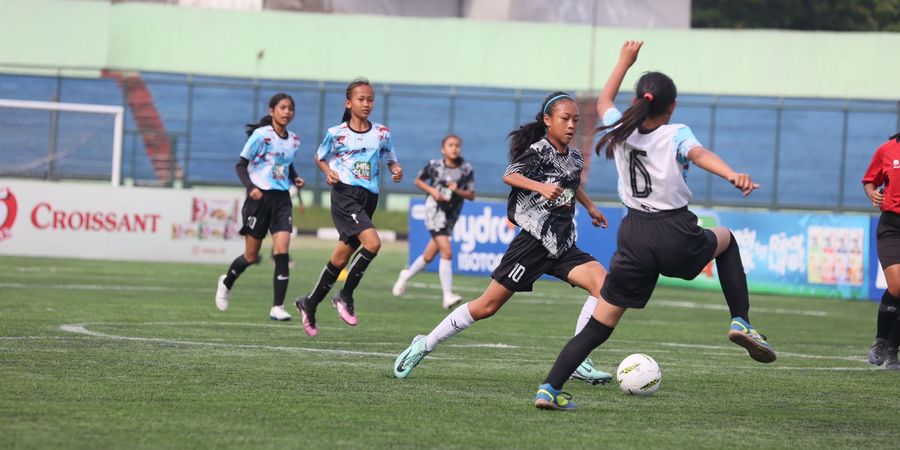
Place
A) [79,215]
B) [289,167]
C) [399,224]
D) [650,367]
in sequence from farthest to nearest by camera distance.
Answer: [399,224] → [79,215] → [289,167] → [650,367]

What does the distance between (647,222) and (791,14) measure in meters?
49.5

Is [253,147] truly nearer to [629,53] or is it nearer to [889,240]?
[889,240]

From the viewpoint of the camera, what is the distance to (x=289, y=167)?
1395 cm

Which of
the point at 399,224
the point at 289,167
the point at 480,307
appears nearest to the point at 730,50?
the point at 399,224

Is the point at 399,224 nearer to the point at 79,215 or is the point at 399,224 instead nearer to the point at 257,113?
the point at 257,113

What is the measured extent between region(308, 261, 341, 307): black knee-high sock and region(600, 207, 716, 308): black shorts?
15.5ft

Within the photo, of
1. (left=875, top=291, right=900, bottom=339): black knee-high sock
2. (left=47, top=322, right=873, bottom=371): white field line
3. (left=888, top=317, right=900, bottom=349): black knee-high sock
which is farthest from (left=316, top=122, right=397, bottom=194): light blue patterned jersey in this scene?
(left=888, top=317, right=900, bottom=349): black knee-high sock

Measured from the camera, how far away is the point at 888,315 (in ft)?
36.4

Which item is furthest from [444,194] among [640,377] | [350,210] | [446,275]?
[640,377]

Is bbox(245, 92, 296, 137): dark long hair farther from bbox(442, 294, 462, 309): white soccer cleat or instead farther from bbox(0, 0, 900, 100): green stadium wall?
bbox(0, 0, 900, 100): green stadium wall

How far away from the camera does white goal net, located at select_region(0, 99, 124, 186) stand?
24.6 metres

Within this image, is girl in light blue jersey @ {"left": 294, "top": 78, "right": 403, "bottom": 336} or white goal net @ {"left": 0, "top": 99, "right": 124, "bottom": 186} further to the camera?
white goal net @ {"left": 0, "top": 99, "right": 124, "bottom": 186}

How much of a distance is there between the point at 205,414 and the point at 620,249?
245cm

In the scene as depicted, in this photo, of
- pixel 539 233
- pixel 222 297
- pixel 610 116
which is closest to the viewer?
pixel 610 116
